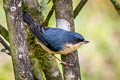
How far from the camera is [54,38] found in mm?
3516

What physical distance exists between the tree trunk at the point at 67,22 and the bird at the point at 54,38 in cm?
15

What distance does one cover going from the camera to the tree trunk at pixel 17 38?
2340 millimetres

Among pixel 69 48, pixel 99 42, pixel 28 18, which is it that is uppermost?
pixel 28 18

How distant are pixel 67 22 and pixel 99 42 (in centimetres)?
271

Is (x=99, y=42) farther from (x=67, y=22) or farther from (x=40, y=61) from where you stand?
(x=67, y=22)

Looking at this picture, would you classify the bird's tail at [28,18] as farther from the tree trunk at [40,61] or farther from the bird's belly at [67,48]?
the bird's belly at [67,48]

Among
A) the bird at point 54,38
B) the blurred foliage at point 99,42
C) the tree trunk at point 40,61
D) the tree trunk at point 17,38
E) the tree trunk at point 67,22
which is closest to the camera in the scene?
the tree trunk at point 17,38

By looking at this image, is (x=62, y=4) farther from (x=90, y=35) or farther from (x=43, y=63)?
(x=90, y=35)

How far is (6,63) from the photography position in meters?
5.30

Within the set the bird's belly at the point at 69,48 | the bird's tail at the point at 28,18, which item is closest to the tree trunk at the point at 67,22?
the bird's belly at the point at 69,48

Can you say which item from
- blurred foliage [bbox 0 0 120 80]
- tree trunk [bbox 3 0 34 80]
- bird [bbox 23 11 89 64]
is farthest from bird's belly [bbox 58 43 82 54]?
blurred foliage [bbox 0 0 120 80]

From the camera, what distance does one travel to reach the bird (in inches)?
129

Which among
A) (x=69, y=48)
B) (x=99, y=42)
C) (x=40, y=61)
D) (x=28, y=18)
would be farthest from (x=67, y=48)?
(x=99, y=42)

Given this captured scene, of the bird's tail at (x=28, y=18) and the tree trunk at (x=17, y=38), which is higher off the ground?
the bird's tail at (x=28, y=18)
